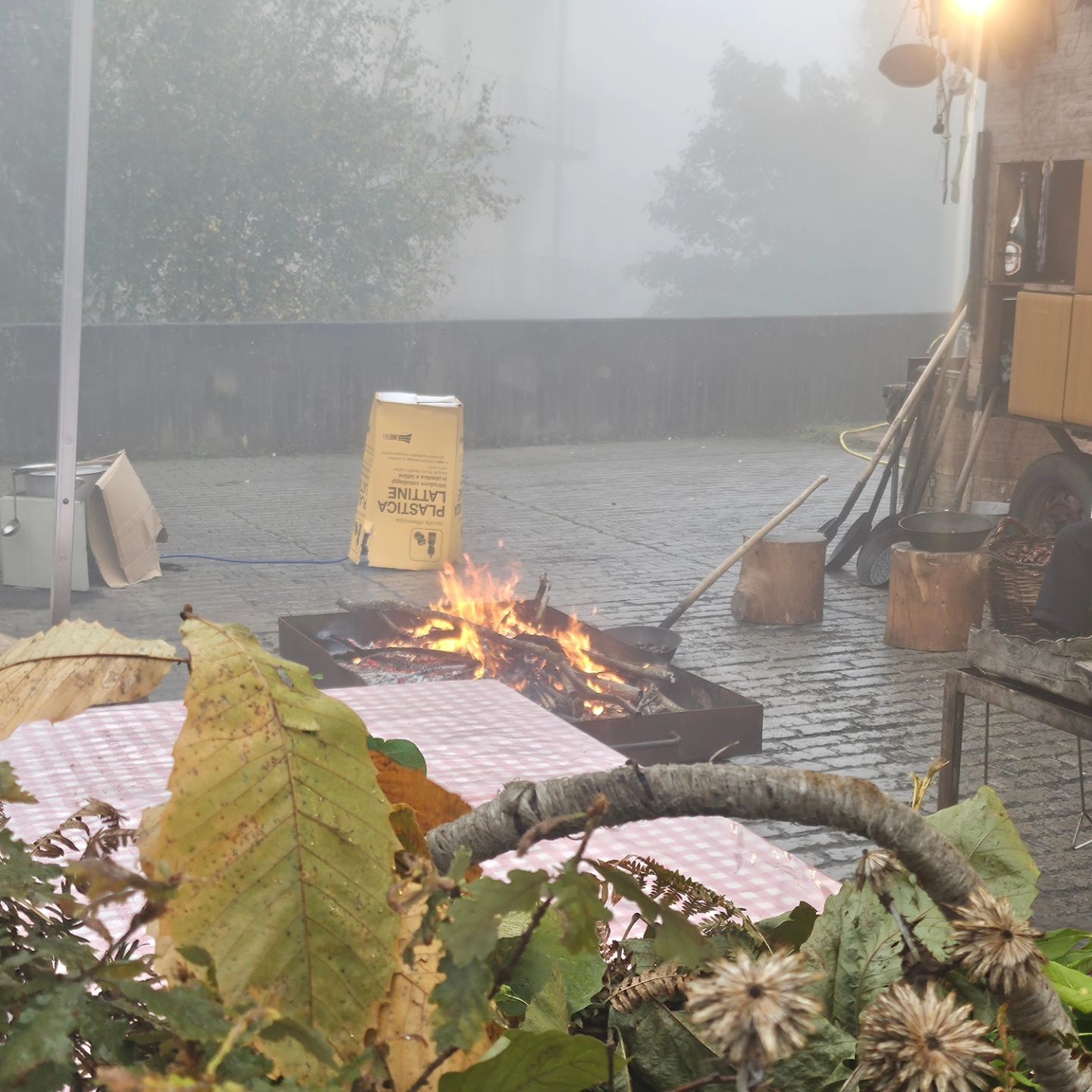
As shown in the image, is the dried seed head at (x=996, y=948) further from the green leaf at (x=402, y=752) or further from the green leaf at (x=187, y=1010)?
the green leaf at (x=402, y=752)

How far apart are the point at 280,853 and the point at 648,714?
4.76 m

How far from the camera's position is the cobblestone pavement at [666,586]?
5.64 metres

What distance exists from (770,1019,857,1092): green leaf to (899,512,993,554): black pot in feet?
24.1

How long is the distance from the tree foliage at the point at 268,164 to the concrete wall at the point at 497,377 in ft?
8.90

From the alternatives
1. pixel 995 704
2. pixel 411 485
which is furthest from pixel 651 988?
pixel 411 485

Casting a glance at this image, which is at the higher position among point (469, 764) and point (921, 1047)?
point (921, 1047)

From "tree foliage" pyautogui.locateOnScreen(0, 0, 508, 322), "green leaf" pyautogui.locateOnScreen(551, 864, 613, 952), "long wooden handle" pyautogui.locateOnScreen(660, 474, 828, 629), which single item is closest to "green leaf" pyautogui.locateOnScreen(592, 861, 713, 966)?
"green leaf" pyautogui.locateOnScreen(551, 864, 613, 952)

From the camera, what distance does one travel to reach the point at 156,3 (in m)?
18.7

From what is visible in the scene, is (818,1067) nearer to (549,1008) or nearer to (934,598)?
(549,1008)

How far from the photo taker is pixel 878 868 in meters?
0.69

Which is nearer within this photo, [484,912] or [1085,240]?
[484,912]

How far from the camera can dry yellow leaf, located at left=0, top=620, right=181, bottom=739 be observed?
0.76 metres

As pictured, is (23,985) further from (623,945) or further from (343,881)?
(623,945)

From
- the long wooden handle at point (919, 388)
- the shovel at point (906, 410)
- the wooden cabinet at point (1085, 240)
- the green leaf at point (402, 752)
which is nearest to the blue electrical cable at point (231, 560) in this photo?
the shovel at point (906, 410)
